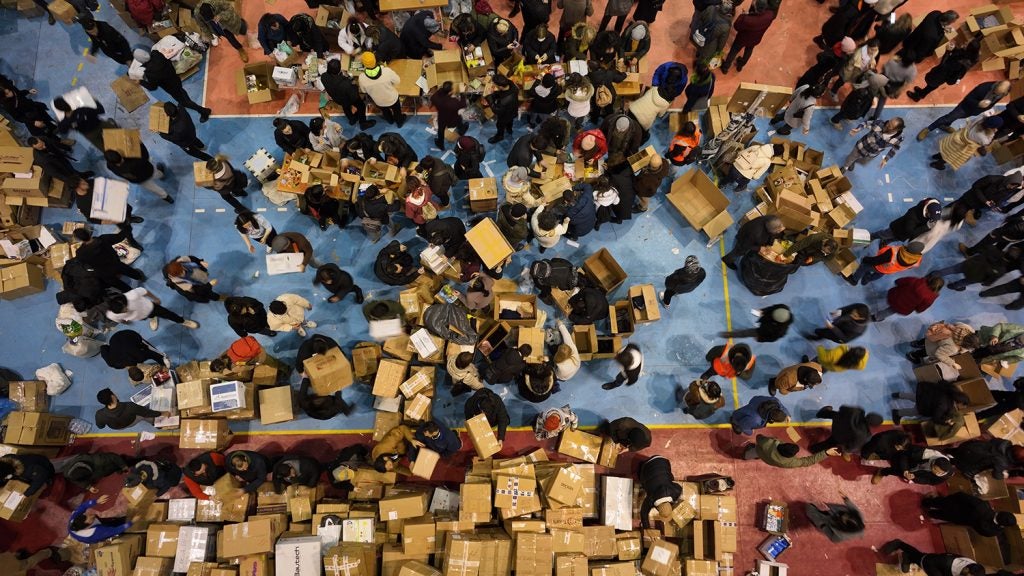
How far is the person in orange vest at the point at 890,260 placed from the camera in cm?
862

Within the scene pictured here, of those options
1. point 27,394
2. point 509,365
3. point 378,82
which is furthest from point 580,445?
point 27,394

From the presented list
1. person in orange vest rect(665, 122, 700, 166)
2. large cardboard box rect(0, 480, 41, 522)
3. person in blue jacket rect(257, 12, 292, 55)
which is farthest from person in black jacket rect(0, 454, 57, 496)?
person in orange vest rect(665, 122, 700, 166)

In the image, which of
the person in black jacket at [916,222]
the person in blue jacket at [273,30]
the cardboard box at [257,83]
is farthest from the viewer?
the cardboard box at [257,83]

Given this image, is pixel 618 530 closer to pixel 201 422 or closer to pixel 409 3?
pixel 201 422

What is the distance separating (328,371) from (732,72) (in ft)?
34.1

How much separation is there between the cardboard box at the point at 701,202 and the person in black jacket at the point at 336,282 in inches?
239

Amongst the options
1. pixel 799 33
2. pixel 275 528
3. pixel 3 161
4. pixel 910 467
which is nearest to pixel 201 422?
pixel 275 528

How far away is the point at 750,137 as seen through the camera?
32.8 ft

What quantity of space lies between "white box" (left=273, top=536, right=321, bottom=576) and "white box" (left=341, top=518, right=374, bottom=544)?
386mm

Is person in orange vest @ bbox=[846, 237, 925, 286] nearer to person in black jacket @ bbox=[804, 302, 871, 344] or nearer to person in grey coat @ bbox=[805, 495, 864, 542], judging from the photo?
person in black jacket @ bbox=[804, 302, 871, 344]

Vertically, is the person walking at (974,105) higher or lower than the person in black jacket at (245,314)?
higher

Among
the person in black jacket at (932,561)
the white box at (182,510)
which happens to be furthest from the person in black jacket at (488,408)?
the person in black jacket at (932,561)

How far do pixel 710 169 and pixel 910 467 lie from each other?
6.12m

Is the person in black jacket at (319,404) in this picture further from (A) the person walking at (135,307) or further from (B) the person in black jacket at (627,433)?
(B) the person in black jacket at (627,433)
